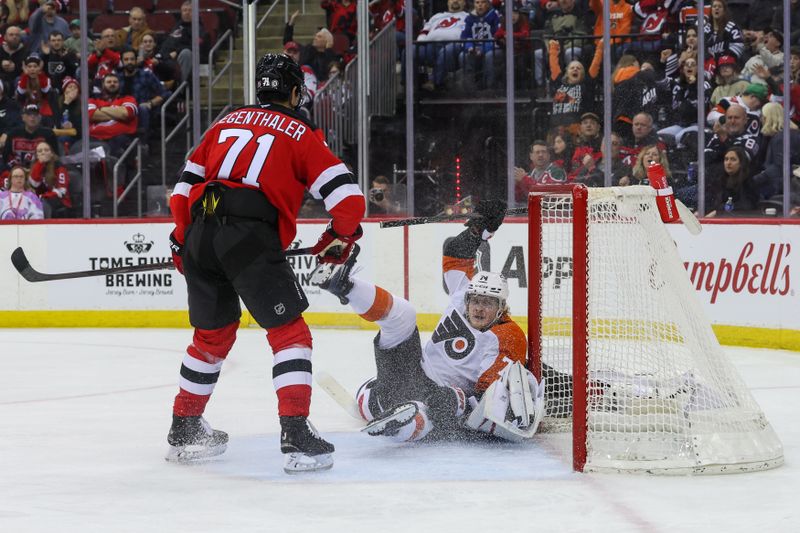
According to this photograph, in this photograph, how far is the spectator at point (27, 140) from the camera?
9.33 m

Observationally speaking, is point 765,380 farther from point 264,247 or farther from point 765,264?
point 264,247

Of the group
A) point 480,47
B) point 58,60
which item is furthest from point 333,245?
point 58,60

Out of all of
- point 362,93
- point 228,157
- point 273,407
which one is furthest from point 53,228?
point 228,157

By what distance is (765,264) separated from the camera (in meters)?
7.34

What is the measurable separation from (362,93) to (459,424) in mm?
5061

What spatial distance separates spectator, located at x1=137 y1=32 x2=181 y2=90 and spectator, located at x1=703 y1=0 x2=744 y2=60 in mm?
4044

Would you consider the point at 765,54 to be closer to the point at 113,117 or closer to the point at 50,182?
the point at 113,117

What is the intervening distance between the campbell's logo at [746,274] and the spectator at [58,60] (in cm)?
498

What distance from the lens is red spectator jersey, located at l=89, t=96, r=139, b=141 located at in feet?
30.9

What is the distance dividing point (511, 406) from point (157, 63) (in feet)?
21.8

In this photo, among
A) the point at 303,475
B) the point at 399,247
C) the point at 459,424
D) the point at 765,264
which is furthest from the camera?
the point at 399,247

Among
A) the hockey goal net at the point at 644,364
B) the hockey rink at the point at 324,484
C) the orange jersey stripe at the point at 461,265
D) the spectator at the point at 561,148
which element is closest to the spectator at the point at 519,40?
the spectator at the point at 561,148

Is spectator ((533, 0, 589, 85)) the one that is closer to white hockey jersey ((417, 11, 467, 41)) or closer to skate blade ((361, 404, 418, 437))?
white hockey jersey ((417, 11, 467, 41))

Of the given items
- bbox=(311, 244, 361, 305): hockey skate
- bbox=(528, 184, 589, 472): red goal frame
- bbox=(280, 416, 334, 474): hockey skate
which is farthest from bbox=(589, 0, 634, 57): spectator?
bbox=(280, 416, 334, 474): hockey skate
